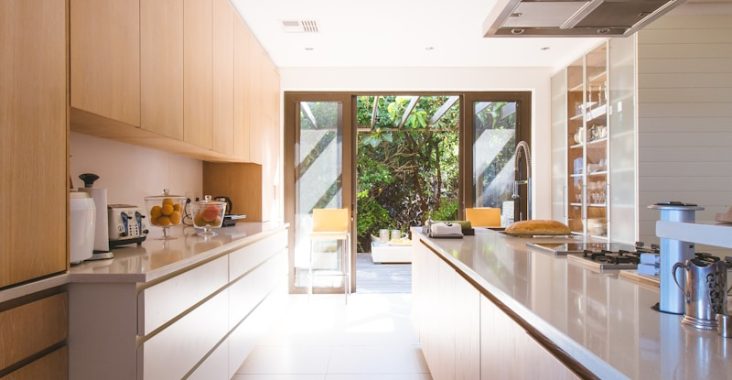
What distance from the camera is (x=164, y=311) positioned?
1598 mm

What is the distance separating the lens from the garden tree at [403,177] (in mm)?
9281

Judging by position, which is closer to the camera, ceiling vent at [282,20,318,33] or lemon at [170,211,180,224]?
lemon at [170,211,180,224]

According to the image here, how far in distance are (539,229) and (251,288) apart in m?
1.83

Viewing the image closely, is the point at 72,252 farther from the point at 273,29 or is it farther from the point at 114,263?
the point at 273,29

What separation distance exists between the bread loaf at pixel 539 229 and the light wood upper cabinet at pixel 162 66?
6.43ft

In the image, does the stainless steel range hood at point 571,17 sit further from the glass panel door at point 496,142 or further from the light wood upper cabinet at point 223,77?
the glass panel door at point 496,142

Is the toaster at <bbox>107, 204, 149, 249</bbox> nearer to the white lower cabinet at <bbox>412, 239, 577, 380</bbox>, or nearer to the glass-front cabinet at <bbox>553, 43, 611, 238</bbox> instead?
the white lower cabinet at <bbox>412, 239, 577, 380</bbox>

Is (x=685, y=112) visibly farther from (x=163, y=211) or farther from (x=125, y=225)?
(x=125, y=225)

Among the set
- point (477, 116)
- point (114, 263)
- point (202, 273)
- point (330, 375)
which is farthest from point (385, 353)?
point (477, 116)

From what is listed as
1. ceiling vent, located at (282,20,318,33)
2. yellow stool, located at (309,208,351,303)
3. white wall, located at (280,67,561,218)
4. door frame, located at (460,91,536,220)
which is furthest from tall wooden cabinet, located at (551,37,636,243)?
ceiling vent, located at (282,20,318,33)

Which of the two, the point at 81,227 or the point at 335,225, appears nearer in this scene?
the point at 81,227

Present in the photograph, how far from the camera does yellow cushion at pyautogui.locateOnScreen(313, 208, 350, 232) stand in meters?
5.07

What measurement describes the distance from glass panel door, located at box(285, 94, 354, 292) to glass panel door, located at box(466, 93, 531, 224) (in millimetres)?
1493

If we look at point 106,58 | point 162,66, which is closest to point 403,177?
point 162,66
